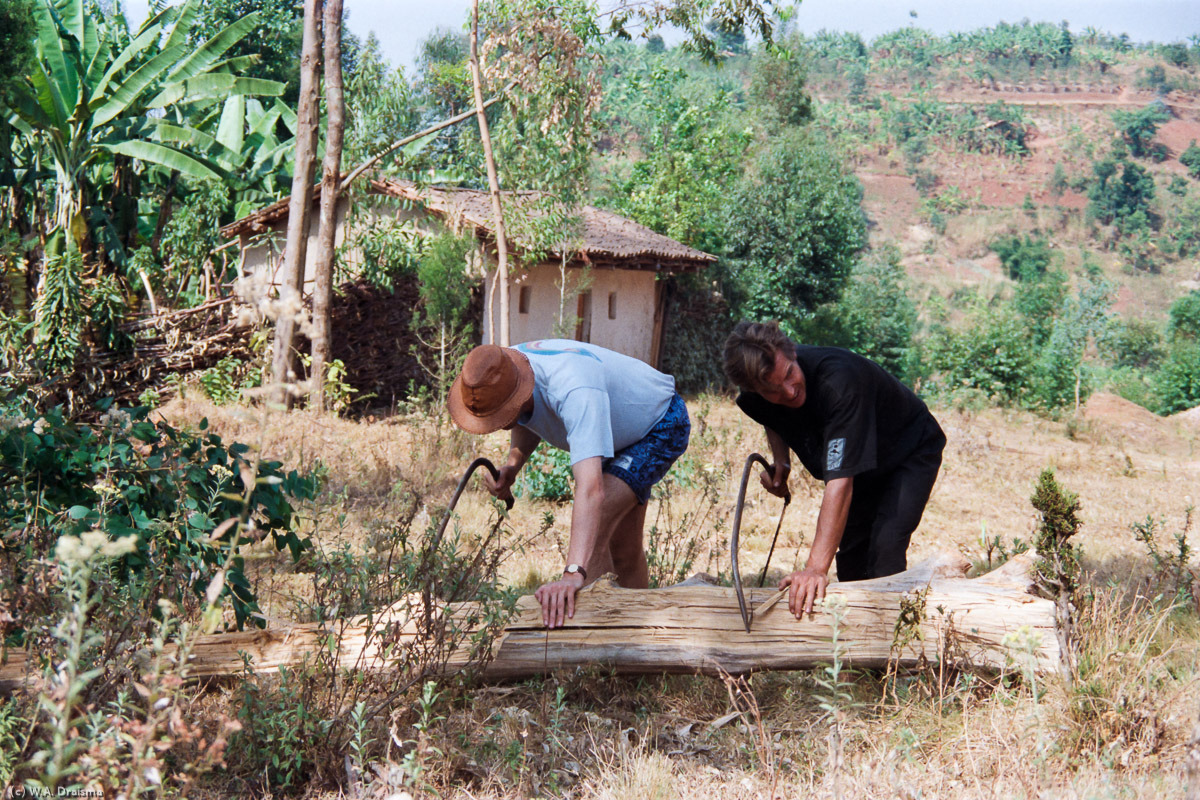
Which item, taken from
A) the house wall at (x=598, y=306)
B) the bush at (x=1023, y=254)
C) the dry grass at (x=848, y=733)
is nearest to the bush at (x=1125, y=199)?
the bush at (x=1023, y=254)

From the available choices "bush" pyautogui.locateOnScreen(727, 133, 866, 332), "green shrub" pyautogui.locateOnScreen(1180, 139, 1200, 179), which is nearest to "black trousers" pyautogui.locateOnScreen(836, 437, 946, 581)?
"bush" pyautogui.locateOnScreen(727, 133, 866, 332)

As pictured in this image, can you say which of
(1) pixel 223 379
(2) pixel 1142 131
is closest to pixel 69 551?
(1) pixel 223 379

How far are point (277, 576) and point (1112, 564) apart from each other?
5.63 meters

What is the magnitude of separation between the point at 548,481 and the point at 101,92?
9.00 metres

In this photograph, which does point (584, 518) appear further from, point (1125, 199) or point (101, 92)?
point (1125, 199)

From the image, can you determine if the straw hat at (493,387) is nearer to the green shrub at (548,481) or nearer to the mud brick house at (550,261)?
the green shrub at (548,481)

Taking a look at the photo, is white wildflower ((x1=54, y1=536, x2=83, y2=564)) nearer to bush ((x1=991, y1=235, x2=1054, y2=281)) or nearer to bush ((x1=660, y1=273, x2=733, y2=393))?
bush ((x1=660, y1=273, x2=733, y2=393))

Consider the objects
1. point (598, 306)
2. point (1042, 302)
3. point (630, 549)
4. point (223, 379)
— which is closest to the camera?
point (630, 549)

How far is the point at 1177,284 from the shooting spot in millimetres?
46969

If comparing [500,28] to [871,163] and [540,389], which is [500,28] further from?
[871,163]

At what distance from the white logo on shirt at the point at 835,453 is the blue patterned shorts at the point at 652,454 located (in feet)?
2.09

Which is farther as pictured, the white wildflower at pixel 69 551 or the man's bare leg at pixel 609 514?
the man's bare leg at pixel 609 514

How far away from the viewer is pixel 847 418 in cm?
358

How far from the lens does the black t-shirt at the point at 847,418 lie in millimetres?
3547
